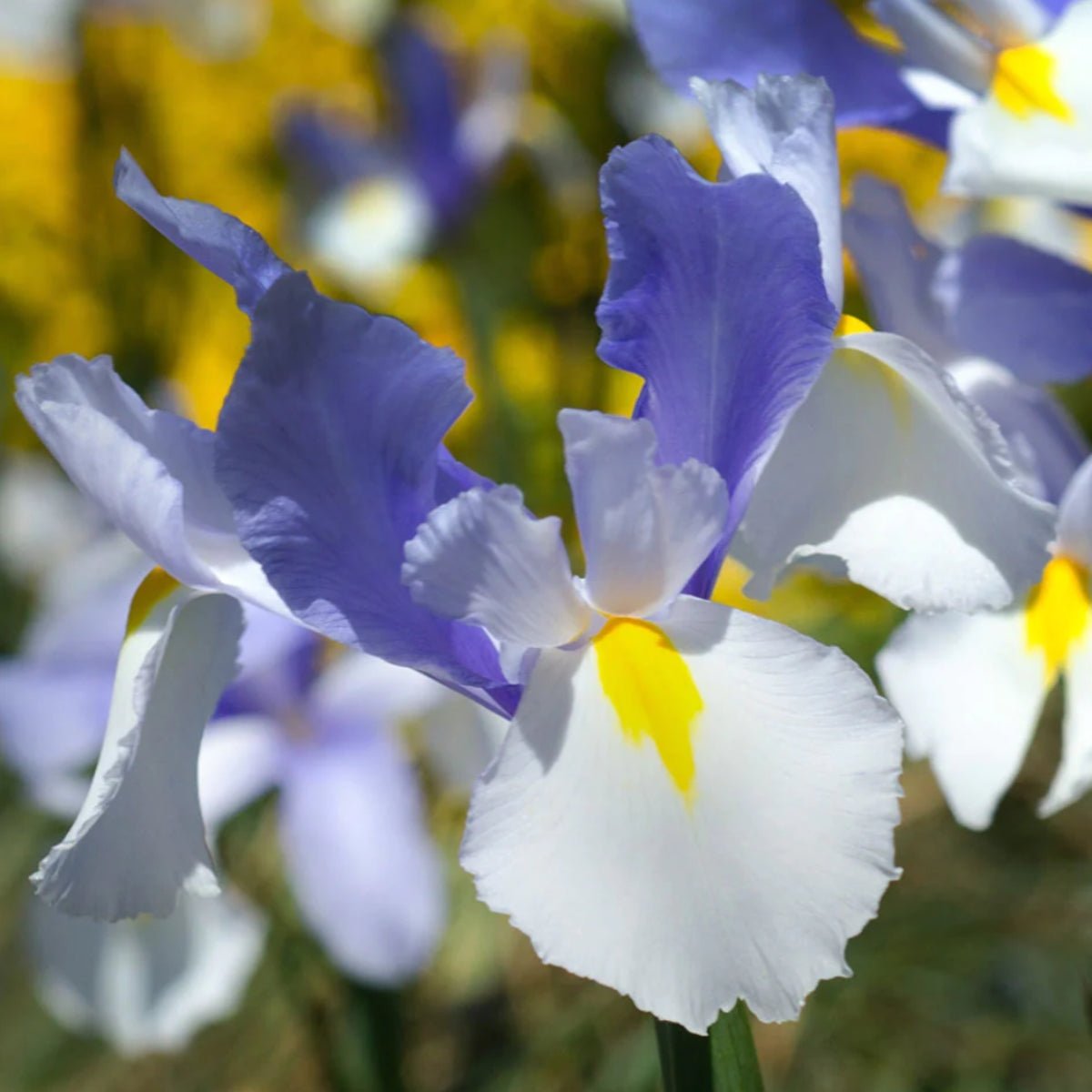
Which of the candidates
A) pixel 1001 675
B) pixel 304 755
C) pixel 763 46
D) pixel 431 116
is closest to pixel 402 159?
pixel 431 116

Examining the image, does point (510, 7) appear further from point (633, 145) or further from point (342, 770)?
point (633, 145)

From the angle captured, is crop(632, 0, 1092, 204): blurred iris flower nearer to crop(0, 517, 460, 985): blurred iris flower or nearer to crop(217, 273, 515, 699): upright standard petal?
crop(217, 273, 515, 699): upright standard petal

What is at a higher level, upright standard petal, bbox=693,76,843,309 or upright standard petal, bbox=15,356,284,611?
upright standard petal, bbox=693,76,843,309

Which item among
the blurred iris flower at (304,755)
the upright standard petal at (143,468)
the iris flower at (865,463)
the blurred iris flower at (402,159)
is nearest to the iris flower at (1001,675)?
the iris flower at (865,463)

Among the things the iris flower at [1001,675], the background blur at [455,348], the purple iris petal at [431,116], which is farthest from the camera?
the purple iris petal at [431,116]

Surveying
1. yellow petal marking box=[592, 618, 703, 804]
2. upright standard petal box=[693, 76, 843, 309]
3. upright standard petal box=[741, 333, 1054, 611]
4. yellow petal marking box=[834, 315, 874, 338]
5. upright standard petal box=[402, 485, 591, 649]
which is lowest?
yellow petal marking box=[592, 618, 703, 804]

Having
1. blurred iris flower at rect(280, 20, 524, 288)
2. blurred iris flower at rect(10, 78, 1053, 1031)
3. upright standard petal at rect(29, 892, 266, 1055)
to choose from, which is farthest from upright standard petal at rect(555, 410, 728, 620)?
blurred iris flower at rect(280, 20, 524, 288)

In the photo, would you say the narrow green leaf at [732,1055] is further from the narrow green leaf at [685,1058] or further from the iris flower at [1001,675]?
the iris flower at [1001,675]
